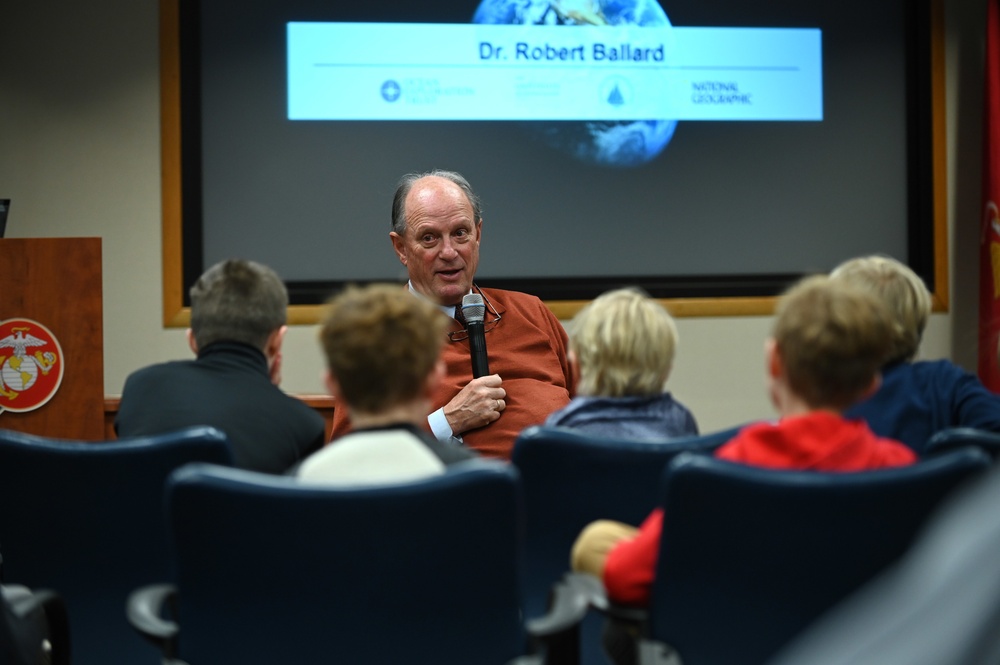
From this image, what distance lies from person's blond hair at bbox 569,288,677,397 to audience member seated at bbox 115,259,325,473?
1.84ft

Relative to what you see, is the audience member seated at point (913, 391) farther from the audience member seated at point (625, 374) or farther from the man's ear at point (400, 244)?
the man's ear at point (400, 244)

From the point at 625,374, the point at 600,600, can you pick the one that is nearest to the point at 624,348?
the point at 625,374

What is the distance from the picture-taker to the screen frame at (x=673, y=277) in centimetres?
468

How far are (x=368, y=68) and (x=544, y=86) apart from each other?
819 mm

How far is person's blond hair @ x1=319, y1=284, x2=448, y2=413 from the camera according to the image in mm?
1490

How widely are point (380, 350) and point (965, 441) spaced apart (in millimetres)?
971

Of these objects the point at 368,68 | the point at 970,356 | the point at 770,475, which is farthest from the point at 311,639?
the point at 970,356

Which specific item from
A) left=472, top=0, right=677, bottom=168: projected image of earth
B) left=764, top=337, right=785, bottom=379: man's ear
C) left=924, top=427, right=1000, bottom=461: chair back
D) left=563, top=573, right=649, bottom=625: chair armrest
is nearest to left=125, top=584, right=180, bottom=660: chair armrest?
left=563, top=573, right=649, bottom=625: chair armrest

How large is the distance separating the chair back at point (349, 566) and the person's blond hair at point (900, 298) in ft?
3.59

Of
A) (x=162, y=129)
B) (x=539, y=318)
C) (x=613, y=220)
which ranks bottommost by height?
(x=539, y=318)

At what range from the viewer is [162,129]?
470 centimetres

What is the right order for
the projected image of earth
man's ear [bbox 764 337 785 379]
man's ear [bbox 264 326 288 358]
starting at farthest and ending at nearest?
the projected image of earth
man's ear [bbox 264 326 288 358]
man's ear [bbox 764 337 785 379]

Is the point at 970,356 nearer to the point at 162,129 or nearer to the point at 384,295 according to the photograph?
the point at 162,129

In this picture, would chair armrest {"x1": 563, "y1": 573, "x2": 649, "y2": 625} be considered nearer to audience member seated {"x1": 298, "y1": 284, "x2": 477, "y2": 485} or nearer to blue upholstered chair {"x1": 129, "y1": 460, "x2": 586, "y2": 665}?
blue upholstered chair {"x1": 129, "y1": 460, "x2": 586, "y2": 665}
